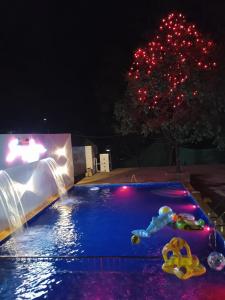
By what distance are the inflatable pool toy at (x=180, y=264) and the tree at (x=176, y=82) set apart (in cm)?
884

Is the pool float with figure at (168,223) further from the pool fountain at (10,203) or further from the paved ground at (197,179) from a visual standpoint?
the paved ground at (197,179)

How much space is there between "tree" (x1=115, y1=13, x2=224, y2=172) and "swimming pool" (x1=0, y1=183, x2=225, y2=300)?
456 centimetres

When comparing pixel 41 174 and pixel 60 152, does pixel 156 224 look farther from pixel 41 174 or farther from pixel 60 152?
pixel 60 152

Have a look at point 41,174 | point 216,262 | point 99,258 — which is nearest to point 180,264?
point 216,262

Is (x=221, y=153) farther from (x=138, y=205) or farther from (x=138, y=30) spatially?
(x=138, y=205)

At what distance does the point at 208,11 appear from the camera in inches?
609

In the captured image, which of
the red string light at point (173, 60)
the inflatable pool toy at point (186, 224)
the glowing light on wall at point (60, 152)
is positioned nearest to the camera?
the inflatable pool toy at point (186, 224)

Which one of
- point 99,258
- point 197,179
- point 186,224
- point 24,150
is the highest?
point 24,150

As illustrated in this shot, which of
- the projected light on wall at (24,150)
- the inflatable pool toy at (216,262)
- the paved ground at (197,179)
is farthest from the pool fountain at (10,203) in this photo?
the paved ground at (197,179)

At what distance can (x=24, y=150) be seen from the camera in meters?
9.41

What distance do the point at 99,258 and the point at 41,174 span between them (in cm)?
529

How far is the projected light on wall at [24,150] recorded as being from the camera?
28.1 ft

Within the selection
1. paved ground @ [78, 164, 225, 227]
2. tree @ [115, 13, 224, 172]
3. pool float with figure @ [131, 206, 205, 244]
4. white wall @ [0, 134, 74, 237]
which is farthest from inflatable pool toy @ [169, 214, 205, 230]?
tree @ [115, 13, 224, 172]

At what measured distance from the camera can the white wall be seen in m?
8.91
